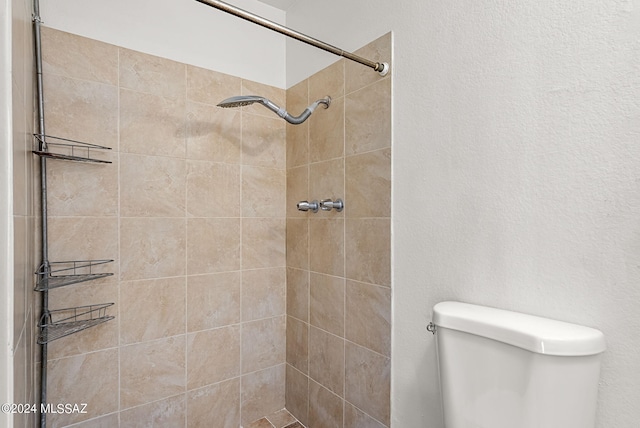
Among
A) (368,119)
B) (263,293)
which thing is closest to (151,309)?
(263,293)

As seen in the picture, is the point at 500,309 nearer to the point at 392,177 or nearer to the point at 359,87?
the point at 392,177

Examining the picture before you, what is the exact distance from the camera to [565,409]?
0.62 m

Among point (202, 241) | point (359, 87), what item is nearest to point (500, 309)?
point (359, 87)

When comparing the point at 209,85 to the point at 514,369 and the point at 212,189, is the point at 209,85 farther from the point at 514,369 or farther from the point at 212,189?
the point at 514,369

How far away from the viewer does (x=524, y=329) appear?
0.66 m

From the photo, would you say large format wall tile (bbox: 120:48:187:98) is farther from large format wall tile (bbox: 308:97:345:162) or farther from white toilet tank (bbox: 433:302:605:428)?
white toilet tank (bbox: 433:302:605:428)

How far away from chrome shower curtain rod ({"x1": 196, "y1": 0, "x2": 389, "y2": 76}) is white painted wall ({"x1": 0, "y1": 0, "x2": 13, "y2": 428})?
0.39 m

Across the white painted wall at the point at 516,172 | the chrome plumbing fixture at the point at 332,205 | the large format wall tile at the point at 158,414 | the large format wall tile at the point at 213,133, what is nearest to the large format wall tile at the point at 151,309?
the large format wall tile at the point at 158,414

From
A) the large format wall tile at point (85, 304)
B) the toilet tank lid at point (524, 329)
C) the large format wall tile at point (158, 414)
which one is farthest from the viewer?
the large format wall tile at point (158, 414)

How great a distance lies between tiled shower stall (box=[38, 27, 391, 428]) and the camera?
116 centimetres

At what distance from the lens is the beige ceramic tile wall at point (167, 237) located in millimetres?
1157

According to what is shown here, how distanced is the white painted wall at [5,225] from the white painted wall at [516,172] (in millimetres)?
967

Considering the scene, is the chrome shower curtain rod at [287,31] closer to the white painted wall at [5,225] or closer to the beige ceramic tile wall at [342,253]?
the beige ceramic tile wall at [342,253]

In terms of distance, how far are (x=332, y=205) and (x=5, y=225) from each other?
1.01m
